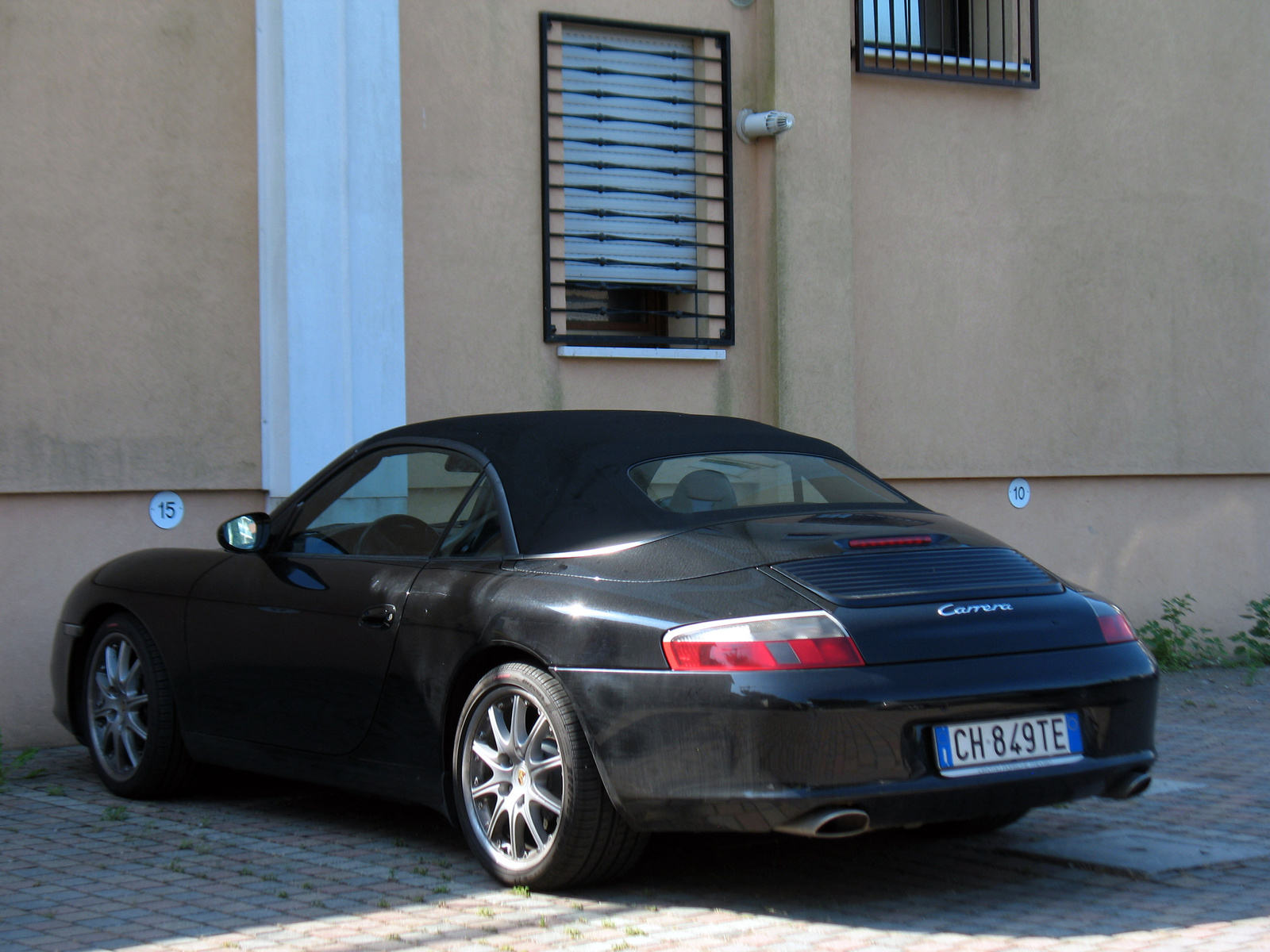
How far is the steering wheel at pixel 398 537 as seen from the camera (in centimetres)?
526

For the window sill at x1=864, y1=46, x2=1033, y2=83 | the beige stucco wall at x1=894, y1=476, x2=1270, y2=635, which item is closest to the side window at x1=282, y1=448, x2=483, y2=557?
the beige stucco wall at x1=894, y1=476, x2=1270, y2=635

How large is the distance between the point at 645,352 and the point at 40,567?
3561 millimetres

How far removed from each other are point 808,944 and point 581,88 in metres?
6.35

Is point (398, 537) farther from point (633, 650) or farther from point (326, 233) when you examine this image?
point (326, 233)

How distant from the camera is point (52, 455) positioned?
7.72m

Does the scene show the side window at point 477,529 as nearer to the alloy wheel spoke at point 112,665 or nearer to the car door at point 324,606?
the car door at point 324,606

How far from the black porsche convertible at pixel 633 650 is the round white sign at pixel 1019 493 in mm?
5256

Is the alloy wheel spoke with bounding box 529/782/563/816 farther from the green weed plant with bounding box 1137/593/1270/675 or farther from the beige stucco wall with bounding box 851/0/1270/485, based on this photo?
the green weed plant with bounding box 1137/593/1270/675

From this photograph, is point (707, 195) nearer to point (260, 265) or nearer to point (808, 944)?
point (260, 265)

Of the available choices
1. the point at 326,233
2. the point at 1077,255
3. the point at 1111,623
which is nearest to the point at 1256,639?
the point at 1077,255

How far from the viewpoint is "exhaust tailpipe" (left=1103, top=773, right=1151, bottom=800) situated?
4492 millimetres

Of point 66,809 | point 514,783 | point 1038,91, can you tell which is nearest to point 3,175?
point 66,809

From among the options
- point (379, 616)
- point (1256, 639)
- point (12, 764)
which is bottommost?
point (1256, 639)

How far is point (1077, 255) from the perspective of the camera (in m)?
10.8
